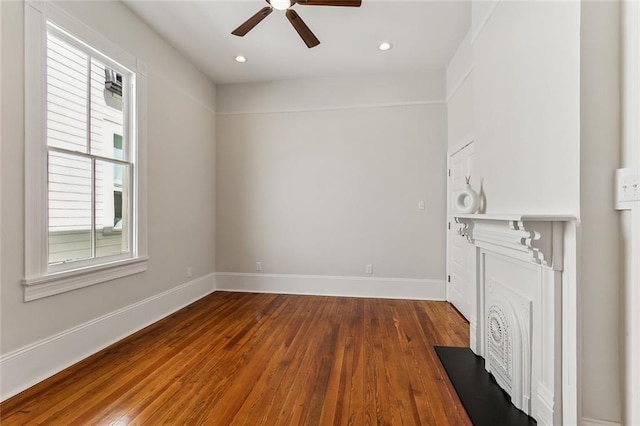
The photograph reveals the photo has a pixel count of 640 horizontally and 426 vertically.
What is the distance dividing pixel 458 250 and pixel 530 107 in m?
2.20

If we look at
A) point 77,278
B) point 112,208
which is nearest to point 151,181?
point 112,208

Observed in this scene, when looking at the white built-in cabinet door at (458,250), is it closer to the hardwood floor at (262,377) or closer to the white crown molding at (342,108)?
the hardwood floor at (262,377)

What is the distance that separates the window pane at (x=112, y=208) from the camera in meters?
2.57

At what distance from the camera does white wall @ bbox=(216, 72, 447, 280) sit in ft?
13.0

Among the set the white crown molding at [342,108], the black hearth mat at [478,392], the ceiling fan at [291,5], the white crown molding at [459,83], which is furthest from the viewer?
the white crown molding at [342,108]

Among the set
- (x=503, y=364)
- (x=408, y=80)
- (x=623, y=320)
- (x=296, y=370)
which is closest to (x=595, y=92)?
(x=623, y=320)

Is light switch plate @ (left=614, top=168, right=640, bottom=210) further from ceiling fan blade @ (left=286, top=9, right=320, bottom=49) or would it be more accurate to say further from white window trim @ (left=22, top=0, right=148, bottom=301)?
white window trim @ (left=22, top=0, right=148, bottom=301)

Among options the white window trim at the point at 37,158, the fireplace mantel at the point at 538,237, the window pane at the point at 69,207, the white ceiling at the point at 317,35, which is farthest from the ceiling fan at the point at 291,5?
the fireplace mantel at the point at 538,237

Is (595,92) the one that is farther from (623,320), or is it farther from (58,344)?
(58,344)

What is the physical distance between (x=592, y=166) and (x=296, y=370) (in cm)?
216

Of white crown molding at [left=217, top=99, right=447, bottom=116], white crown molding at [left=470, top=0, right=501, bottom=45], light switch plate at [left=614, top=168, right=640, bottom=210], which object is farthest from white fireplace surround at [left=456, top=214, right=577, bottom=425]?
white crown molding at [left=217, top=99, right=447, bottom=116]

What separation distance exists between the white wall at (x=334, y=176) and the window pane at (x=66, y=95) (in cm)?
209

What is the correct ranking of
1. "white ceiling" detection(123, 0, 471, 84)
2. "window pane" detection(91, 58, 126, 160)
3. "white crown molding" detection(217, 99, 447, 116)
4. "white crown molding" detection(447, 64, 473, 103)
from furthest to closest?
"white crown molding" detection(217, 99, 447, 116)
"white crown molding" detection(447, 64, 473, 103)
"white ceiling" detection(123, 0, 471, 84)
"window pane" detection(91, 58, 126, 160)

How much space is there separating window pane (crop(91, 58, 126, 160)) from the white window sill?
1018 mm
